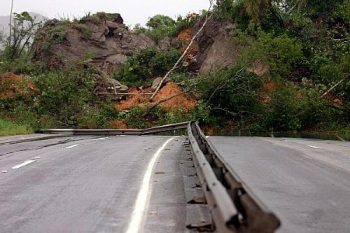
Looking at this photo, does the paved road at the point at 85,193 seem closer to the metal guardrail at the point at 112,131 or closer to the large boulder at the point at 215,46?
the metal guardrail at the point at 112,131

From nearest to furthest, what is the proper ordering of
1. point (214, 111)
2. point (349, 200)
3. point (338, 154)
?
1. point (349, 200)
2. point (338, 154)
3. point (214, 111)

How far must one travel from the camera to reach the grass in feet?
97.9

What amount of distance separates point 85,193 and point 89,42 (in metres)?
44.8

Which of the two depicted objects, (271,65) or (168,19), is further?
(168,19)

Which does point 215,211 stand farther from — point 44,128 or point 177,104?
point 177,104

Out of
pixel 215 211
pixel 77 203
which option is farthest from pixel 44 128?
pixel 215 211

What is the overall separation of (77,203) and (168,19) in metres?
58.2

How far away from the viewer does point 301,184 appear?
11.0m

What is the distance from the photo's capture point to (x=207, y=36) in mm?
50750

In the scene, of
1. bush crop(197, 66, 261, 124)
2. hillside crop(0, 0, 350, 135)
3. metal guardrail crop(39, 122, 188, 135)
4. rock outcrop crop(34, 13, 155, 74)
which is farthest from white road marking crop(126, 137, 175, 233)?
rock outcrop crop(34, 13, 155, 74)

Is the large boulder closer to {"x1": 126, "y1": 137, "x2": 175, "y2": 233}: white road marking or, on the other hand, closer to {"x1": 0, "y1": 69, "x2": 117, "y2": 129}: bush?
{"x1": 0, "y1": 69, "x2": 117, "y2": 129}: bush

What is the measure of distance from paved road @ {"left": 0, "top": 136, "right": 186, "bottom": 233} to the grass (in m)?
14.1

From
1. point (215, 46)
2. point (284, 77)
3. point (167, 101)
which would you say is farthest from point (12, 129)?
point (215, 46)

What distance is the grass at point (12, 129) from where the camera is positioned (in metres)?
29.8
